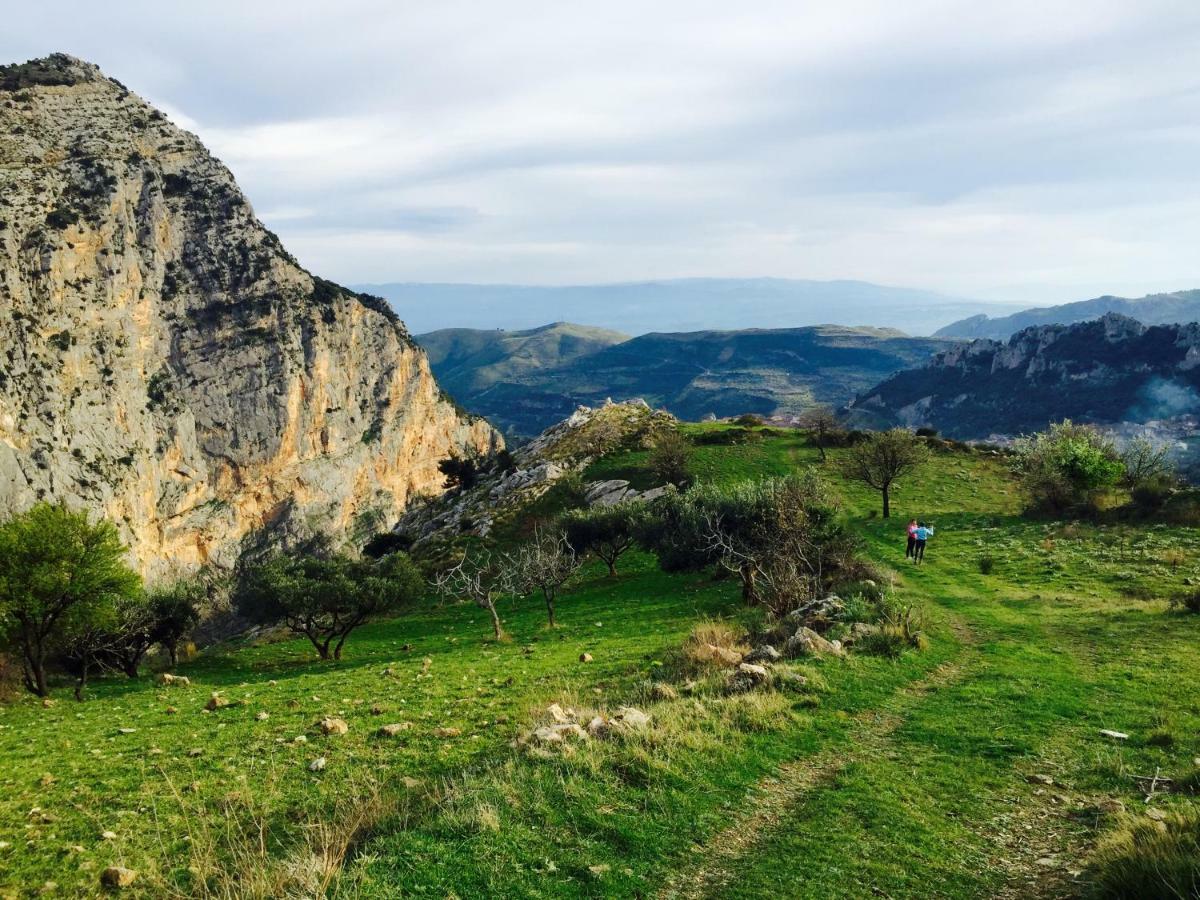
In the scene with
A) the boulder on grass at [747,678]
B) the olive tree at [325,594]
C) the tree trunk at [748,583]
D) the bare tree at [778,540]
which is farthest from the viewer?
the olive tree at [325,594]

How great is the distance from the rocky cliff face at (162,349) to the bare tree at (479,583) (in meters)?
80.7

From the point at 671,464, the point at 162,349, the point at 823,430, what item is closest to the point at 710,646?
the point at 671,464

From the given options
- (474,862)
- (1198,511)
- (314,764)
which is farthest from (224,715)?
(1198,511)

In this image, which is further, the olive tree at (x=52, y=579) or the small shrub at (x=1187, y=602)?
the olive tree at (x=52, y=579)

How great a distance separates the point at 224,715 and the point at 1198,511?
160ft

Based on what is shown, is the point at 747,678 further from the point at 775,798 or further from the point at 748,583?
the point at 748,583

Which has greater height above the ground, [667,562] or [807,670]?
[807,670]

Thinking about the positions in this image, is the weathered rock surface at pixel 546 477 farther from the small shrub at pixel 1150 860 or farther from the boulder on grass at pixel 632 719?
the small shrub at pixel 1150 860

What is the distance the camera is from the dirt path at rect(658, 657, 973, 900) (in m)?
8.15

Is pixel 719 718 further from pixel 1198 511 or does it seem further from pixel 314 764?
pixel 1198 511

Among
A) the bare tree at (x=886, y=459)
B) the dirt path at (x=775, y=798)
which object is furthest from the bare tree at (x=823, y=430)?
the dirt path at (x=775, y=798)

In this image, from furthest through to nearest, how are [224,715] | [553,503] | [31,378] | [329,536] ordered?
[329,536], [31,378], [553,503], [224,715]

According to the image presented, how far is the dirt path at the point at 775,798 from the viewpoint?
8.15m

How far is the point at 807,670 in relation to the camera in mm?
15859
